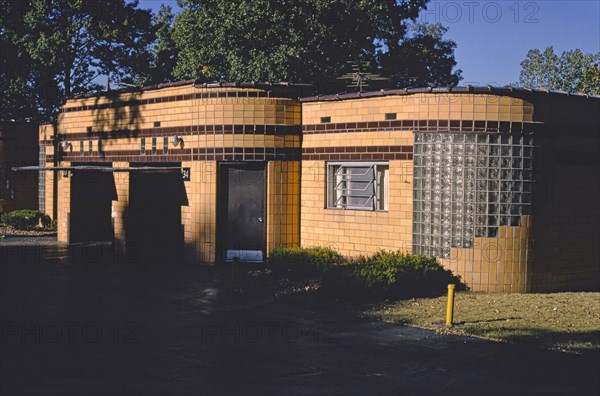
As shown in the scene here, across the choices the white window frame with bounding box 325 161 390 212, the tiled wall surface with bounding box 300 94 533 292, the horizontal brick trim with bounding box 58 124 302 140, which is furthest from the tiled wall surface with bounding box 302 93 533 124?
the horizontal brick trim with bounding box 58 124 302 140

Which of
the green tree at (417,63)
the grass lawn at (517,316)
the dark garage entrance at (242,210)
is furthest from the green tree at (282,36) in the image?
the grass lawn at (517,316)

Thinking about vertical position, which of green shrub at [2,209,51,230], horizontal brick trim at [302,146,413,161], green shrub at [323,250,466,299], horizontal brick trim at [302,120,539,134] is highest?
horizontal brick trim at [302,120,539,134]

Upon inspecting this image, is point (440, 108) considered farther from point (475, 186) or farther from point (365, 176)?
point (365, 176)

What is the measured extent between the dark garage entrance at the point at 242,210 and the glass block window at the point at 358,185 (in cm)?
206

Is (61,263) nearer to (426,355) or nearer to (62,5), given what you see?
(426,355)

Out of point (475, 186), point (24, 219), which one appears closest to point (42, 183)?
point (24, 219)

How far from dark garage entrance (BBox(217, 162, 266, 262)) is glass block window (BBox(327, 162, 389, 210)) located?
2.06 metres

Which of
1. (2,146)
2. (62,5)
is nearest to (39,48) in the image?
(62,5)

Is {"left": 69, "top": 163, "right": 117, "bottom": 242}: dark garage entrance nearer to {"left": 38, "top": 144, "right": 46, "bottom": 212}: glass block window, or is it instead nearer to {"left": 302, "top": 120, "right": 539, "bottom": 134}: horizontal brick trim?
{"left": 38, "top": 144, "right": 46, "bottom": 212}: glass block window

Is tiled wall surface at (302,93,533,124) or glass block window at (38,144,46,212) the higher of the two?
tiled wall surface at (302,93,533,124)

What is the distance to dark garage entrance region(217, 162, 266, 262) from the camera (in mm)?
21641

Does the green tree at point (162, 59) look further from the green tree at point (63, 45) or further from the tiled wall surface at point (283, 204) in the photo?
the tiled wall surface at point (283, 204)

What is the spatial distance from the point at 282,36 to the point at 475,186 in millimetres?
21309

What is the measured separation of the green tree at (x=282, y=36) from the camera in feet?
121
